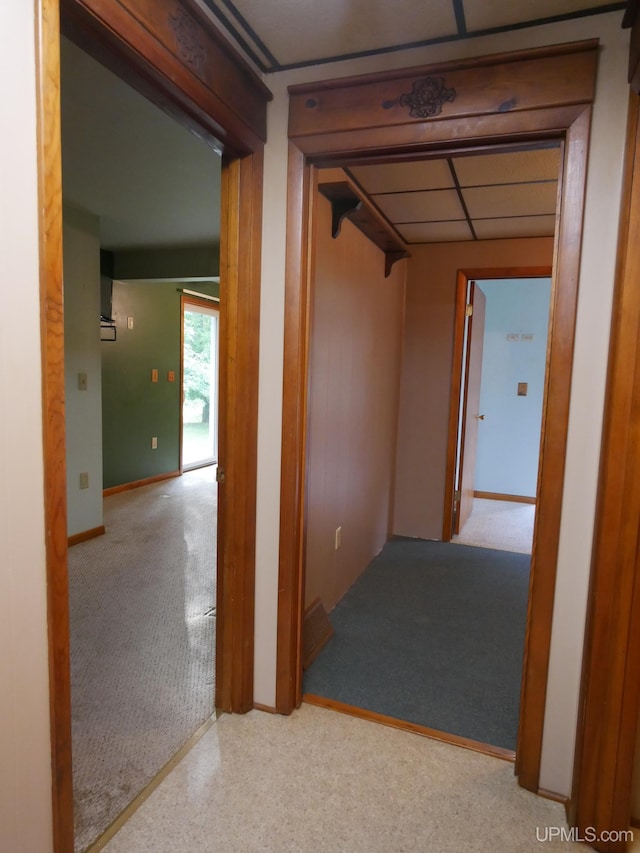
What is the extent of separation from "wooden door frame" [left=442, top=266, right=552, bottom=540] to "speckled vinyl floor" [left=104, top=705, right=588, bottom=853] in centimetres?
233

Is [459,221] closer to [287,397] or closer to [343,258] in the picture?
[343,258]

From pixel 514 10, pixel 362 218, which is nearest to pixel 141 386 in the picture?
pixel 362 218

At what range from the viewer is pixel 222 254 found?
1739 mm

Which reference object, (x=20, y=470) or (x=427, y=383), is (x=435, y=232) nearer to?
(x=427, y=383)

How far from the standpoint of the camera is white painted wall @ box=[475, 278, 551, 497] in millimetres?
5383

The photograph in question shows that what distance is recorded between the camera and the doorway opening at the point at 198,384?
20.5 feet

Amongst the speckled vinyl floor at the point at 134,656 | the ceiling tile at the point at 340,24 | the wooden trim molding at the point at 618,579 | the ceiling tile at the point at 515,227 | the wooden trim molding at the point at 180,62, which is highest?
the ceiling tile at the point at 515,227

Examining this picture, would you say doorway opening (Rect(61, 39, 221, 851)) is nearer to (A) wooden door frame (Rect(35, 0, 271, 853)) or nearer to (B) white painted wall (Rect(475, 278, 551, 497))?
(A) wooden door frame (Rect(35, 0, 271, 853))

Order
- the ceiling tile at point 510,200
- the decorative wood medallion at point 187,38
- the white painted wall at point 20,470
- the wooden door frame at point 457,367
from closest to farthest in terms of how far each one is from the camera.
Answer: the white painted wall at point 20,470 < the decorative wood medallion at point 187,38 < the ceiling tile at point 510,200 < the wooden door frame at point 457,367

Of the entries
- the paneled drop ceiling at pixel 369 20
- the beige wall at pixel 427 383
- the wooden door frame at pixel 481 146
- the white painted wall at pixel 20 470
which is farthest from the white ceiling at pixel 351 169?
the white painted wall at pixel 20 470

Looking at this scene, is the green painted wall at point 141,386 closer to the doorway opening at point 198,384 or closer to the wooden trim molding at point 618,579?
the doorway opening at point 198,384

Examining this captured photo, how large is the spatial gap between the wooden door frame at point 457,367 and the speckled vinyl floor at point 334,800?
2.33 meters

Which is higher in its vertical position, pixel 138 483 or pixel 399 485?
pixel 399 485

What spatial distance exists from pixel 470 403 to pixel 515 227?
147 cm
